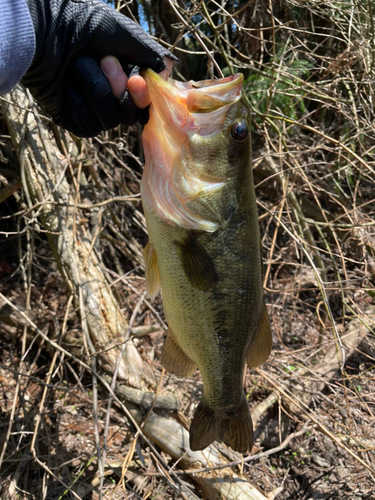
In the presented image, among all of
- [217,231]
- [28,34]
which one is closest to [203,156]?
[217,231]

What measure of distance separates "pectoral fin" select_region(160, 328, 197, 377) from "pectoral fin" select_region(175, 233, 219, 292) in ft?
1.26

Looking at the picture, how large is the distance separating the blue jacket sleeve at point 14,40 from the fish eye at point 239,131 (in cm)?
87

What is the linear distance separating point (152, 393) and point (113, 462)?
0.66 meters

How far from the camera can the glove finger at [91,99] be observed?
1.54 m

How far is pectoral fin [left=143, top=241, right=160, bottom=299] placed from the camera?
182 centimetres

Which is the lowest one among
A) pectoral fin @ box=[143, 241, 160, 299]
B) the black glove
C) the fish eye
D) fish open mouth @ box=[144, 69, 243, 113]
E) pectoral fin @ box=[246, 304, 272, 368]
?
pectoral fin @ box=[246, 304, 272, 368]

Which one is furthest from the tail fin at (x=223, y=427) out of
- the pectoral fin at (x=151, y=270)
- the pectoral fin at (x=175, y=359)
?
the pectoral fin at (x=151, y=270)

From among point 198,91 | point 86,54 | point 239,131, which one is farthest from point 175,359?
point 86,54

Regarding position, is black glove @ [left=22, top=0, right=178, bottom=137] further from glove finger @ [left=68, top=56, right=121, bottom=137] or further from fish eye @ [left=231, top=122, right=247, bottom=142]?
fish eye @ [left=231, top=122, right=247, bottom=142]

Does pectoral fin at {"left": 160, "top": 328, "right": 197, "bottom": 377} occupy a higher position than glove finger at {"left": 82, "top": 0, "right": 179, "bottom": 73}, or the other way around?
glove finger at {"left": 82, "top": 0, "right": 179, "bottom": 73}

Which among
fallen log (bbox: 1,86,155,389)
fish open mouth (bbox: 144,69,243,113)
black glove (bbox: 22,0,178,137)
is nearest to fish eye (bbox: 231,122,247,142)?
fish open mouth (bbox: 144,69,243,113)

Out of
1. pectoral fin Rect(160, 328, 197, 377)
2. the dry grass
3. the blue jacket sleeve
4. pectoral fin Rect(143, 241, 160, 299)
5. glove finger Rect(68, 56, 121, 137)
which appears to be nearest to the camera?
the blue jacket sleeve

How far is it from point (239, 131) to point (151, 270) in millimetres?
777

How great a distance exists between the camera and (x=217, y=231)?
5.53 feet
